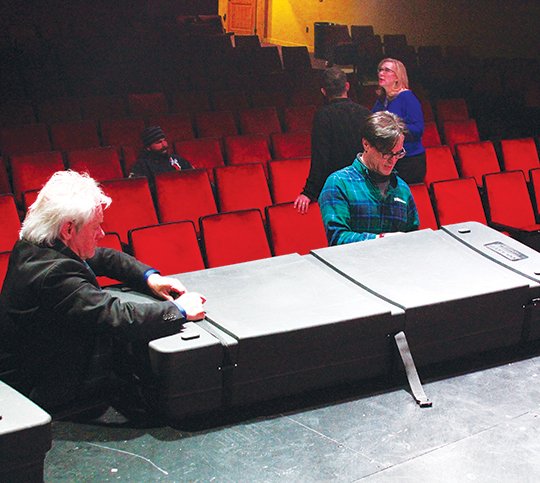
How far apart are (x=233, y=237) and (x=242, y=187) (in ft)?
1.18

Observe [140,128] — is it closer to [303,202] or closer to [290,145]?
[290,145]

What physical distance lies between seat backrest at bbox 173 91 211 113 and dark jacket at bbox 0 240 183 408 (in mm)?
1911

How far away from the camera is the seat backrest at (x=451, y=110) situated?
9.16 ft

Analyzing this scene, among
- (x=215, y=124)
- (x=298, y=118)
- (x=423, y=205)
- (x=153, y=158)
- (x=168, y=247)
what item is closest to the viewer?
(x=168, y=247)

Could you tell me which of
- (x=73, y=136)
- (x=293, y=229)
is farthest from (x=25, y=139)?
(x=293, y=229)

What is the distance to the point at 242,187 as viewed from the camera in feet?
6.14

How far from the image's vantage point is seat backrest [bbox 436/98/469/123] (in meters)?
2.79

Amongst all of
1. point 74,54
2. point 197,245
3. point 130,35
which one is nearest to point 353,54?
point 130,35

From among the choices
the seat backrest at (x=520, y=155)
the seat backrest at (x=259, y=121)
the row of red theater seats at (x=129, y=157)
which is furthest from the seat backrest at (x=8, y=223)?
the seat backrest at (x=520, y=155)

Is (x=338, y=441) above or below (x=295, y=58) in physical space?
below

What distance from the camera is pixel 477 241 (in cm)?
110

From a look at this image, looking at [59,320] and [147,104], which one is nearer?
[59,320]

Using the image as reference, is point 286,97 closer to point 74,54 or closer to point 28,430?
point 74,54

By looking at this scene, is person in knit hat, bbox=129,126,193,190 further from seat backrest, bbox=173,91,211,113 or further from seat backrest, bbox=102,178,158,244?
seat backrest, bbox=173,91,211,113
